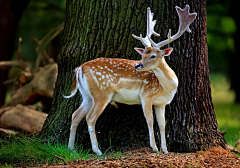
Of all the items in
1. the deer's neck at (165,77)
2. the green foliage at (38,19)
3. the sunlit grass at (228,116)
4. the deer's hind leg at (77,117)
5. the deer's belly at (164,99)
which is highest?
the green foliage at (38,19)

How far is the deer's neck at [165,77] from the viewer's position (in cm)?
449

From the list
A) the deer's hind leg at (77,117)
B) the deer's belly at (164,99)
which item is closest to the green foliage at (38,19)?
the deer's hind leg at (77,117)

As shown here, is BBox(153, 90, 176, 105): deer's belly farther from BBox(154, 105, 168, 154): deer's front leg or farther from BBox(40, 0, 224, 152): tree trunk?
BBox(40, 0, 224, 152): tree trunk

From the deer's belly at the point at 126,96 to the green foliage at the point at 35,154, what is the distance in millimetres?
735

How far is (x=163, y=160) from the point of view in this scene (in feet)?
13.7

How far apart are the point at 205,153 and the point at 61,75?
7.08 ft

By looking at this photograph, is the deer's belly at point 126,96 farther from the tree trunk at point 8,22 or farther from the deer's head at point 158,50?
the tree trunk at point 8,22

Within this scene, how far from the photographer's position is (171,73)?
4.58 metres

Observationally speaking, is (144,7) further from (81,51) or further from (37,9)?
(37,9)

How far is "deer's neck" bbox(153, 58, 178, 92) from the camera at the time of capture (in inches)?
177

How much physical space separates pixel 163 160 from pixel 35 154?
1445mm

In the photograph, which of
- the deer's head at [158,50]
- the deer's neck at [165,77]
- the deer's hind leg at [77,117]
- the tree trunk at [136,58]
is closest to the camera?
the deer's head at [158,50]

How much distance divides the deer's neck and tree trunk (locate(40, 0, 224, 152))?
0.54 m

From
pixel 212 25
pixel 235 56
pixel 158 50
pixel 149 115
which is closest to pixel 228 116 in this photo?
pixel 235 56
